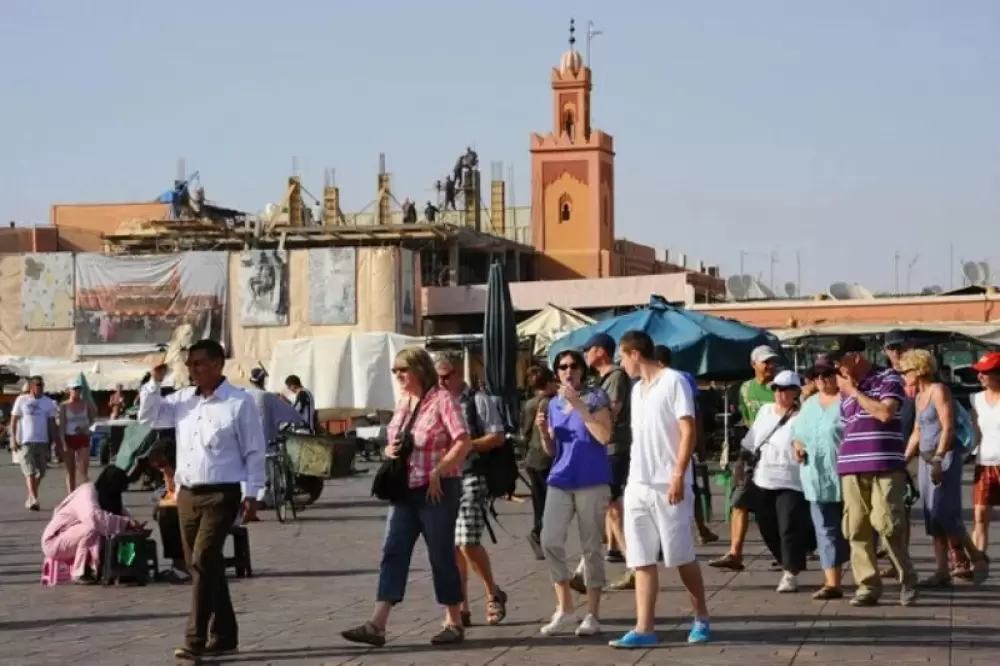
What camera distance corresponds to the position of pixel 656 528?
969 cm

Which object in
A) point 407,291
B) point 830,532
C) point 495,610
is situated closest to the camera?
point 495,610

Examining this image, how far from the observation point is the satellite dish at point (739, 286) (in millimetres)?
63688

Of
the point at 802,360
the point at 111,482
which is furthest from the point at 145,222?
the point at 111,482

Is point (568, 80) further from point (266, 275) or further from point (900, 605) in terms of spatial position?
point (900, 605)

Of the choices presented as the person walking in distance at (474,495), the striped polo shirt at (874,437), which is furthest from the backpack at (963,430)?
the person walking in distance at (474,495)

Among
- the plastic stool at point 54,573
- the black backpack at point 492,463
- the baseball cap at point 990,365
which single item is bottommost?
the plastic stool at point 54,573

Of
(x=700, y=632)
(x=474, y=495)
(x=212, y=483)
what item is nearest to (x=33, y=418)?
(x=474, y=495)

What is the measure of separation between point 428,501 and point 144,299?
55.6 metres

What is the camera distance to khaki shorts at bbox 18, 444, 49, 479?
22.9 metres

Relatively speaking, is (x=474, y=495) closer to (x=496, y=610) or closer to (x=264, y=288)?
(x=496, y=610)

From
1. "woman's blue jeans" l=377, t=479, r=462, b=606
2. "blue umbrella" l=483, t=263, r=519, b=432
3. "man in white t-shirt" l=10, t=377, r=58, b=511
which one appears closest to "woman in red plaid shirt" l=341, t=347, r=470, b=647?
"woman's blue jeans" l=377, t=479, r=462, b=606

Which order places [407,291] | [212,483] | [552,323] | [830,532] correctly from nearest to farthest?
[212,483]
[830,532]
[552,323]
[407,291]

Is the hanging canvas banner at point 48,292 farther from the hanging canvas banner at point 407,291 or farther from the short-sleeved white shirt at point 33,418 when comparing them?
the short-sleeved white shirt at point 33,418

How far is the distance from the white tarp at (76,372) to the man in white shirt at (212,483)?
120ft
